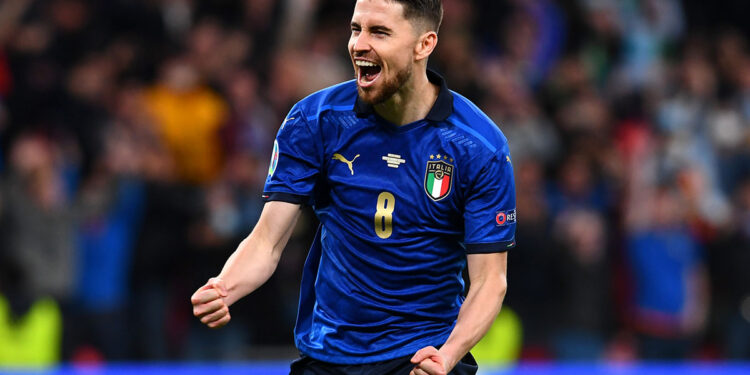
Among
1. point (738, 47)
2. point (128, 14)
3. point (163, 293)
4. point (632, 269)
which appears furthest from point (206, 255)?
point (738, 47)

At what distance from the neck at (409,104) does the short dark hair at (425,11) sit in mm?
181

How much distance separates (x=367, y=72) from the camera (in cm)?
402

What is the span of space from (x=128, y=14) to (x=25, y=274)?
2.54 m

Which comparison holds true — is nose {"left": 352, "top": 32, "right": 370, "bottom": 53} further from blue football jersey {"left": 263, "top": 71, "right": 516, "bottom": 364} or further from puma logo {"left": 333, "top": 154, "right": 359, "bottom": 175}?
puma logo {"left": 333, "top": 154, "right": 359, "bottom": 175}

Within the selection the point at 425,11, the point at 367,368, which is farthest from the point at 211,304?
the point at 425,11

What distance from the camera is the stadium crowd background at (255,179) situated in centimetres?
880

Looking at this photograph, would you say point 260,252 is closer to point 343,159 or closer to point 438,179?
point 343,159

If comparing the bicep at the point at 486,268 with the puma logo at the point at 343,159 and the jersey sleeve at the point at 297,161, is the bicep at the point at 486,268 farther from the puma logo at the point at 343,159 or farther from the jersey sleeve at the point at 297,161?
the jersey sleeve at the point at 297,161

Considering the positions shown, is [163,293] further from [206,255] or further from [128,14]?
[128,14]

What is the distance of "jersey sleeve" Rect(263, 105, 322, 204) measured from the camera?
4.14 meters

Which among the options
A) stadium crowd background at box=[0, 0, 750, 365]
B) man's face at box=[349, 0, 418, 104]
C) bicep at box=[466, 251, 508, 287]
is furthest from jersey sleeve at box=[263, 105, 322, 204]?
stadium crowd background at box=[0, 0, 750, 365]

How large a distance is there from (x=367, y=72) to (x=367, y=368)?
1015mm

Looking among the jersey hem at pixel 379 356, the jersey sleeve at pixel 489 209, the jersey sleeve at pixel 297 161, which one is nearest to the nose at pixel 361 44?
the jersey sleeve at pixel 297 161

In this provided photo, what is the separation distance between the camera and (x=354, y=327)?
163 inches
